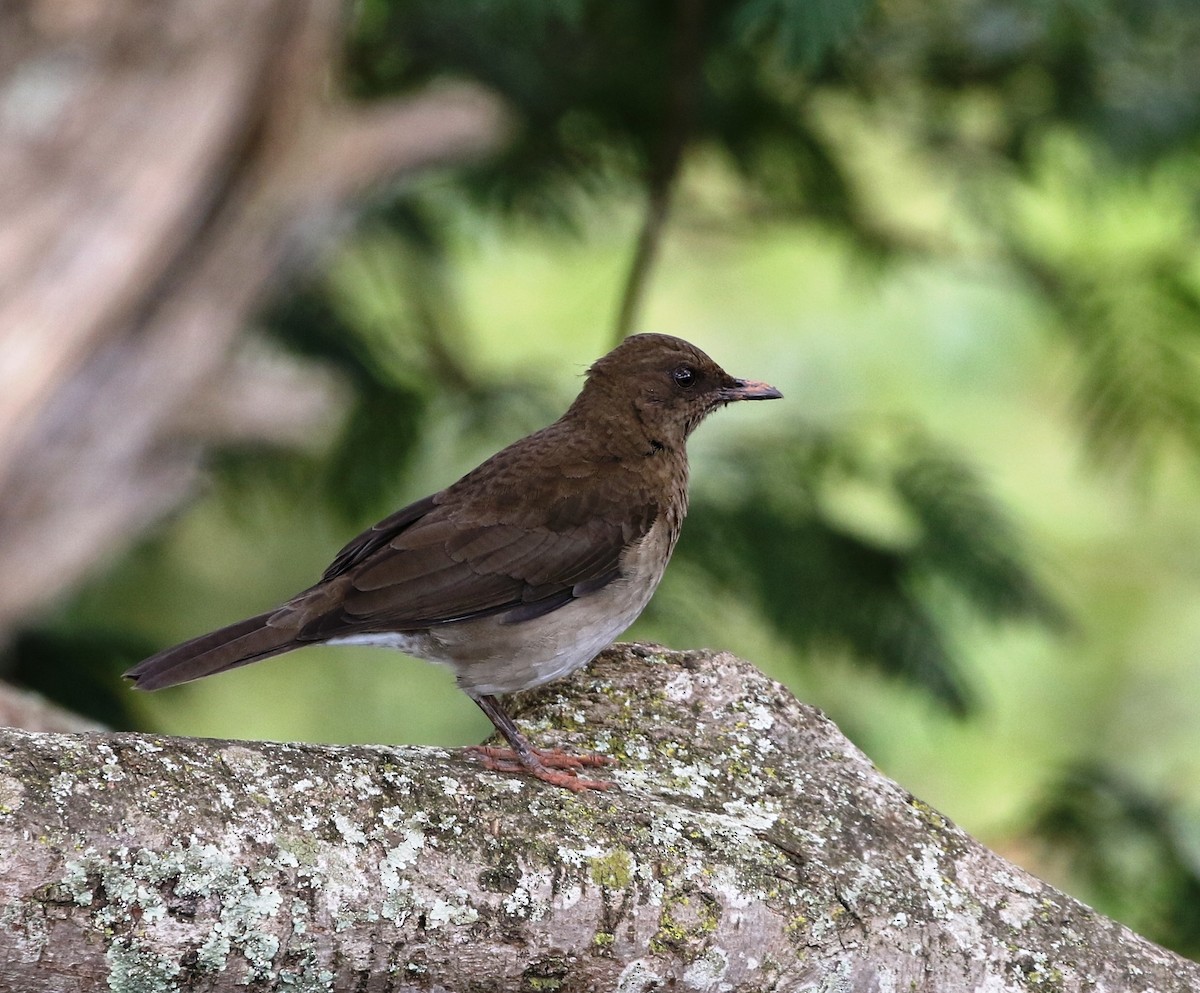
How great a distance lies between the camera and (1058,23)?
232 inches

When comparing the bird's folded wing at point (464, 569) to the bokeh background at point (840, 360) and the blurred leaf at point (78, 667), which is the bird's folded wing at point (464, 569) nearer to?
the bokeh background at point (840, 360)

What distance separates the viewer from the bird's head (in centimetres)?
441

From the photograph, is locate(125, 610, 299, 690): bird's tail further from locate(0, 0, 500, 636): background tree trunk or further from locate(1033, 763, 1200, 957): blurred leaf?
locate(1033, 763, 1200, 957): blurred leaf

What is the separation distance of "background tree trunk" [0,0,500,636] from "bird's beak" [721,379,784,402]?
265 centimetres

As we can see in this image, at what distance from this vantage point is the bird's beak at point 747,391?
14.6ft

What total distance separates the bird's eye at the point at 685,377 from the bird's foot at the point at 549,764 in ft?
4.80

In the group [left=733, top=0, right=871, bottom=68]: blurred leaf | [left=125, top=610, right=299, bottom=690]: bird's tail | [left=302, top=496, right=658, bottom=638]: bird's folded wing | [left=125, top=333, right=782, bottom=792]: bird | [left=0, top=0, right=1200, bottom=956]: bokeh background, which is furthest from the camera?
[left=0, top=0, right=1200, bottom=956]: bokeh background

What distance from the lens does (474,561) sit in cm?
390

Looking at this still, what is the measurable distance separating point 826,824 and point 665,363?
177cm

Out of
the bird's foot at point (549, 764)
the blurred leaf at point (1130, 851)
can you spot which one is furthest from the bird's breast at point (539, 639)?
the blurred leaf at point (1130, 851)

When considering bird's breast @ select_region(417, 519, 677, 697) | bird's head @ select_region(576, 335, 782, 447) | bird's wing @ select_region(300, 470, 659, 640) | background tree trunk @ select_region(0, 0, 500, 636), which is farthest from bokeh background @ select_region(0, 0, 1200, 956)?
bird's breast @ select_region(417, 519, 677, 697)

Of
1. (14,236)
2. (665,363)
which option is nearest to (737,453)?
(665,363)

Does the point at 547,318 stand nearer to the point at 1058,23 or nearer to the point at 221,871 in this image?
the point at 1058,23

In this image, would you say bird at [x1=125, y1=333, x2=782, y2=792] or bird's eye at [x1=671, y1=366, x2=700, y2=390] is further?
bird's eye at [x1=671, y1=366, x2=700, y2=390]
